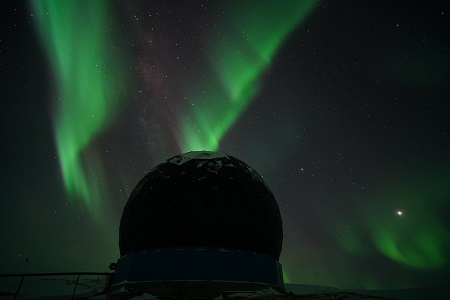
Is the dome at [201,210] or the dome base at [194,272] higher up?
the dome at [201,210]

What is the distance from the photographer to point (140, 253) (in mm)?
13688

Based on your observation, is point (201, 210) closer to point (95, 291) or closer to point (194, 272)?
point (194, 272)

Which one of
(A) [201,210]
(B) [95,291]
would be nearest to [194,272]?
(A) [201,210]

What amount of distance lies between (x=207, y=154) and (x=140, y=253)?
20.9 ft

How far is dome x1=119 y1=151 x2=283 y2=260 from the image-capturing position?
13.5m

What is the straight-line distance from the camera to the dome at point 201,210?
44.3 feet

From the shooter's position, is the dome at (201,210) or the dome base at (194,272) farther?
the dome at (201,210)

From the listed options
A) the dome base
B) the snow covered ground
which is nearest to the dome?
the dome base

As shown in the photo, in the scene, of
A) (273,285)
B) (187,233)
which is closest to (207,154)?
(187,233)

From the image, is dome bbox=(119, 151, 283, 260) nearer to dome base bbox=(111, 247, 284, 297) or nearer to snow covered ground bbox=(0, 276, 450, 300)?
dome base bbox=(111, 247, 284, 297)

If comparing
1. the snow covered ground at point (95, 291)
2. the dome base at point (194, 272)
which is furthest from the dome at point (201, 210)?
the snow covered ground at point (95, 291)

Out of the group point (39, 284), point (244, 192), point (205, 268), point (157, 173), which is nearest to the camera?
point (205, 268)

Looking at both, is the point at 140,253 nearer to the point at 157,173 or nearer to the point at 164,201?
the point at 164,201

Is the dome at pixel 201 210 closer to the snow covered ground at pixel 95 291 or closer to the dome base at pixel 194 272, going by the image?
the dome base at pixel 194 272
